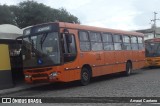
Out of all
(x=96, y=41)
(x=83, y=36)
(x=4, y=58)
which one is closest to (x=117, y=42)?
(x=96, y=41)

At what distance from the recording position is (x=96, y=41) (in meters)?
19.7

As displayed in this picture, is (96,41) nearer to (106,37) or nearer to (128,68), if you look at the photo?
(106,37)

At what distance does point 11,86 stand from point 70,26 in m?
4.31

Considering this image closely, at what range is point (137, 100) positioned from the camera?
6.02 m

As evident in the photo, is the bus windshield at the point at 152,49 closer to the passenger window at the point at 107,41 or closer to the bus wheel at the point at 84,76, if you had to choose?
the passenger window at the point at 107,41

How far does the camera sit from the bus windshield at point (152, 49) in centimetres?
3238

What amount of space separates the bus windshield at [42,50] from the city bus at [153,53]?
17.1 m

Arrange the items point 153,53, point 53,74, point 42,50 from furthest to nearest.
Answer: point 153,53, point 42,50, point 53,74

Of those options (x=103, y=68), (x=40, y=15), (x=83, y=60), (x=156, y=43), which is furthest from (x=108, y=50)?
(x=40, y=15)

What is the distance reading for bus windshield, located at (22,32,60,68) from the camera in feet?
54.0

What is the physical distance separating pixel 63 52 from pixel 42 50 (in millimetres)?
961

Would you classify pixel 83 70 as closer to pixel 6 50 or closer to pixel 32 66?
pixel 32 66

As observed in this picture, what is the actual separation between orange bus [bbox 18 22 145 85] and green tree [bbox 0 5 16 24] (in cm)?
3755

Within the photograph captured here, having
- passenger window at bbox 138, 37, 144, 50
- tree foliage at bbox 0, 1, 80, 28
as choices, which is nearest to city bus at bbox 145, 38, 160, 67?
passenger window at bbox 138, 37, 144, 50
